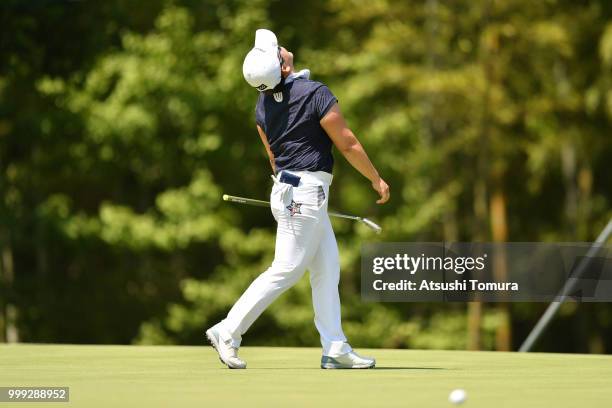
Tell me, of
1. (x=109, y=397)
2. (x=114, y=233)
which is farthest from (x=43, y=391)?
(x=114, y=233)

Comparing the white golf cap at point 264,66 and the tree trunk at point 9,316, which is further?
the tree trunk at point 9,316

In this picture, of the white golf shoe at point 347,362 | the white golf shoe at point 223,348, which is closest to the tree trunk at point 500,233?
the white golf shoe at point 347,362

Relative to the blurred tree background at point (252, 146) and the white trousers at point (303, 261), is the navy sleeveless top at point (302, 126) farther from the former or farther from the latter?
the blurred tree background at point (252, 146)

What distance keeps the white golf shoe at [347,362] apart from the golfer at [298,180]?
10mm

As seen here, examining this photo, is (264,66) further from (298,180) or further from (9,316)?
(9,316)

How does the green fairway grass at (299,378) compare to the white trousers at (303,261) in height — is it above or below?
below

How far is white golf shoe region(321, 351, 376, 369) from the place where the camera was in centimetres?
858

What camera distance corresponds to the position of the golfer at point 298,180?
8.32 meters

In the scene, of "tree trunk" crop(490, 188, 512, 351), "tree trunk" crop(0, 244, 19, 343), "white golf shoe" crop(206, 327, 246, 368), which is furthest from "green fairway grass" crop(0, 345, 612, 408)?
"tree trunk" crop(490, 188, 512, 351)

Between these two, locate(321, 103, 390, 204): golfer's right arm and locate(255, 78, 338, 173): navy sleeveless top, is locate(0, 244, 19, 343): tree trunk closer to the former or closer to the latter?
locate(255, 78, 338, 173): navy sleeveless top

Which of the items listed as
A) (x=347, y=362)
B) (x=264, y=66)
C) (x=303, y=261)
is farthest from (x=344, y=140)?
(x=347, y=362)

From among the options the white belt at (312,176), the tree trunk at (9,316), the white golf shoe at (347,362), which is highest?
the white belt at (312,176)

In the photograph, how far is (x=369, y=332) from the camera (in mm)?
26000

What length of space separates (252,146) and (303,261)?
18.8 metres
